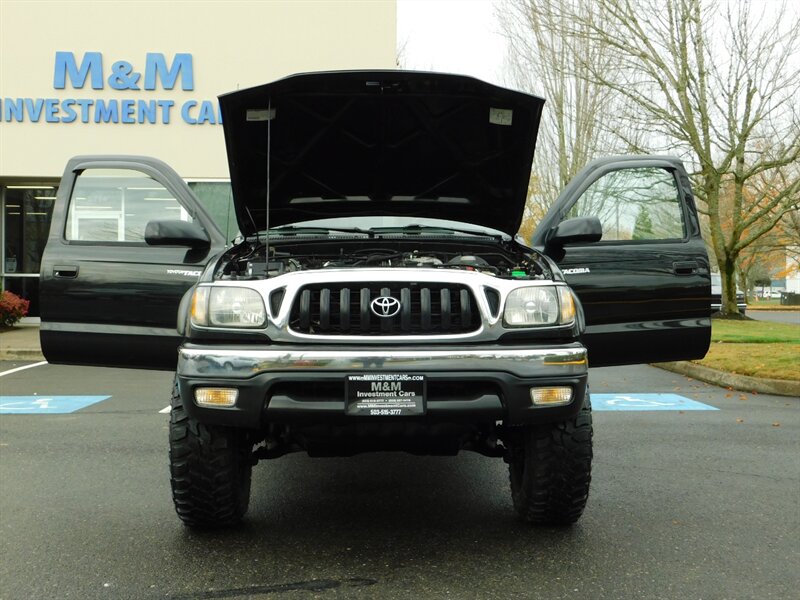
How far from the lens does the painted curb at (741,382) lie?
862 cm

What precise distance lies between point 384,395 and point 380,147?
1.93 metres

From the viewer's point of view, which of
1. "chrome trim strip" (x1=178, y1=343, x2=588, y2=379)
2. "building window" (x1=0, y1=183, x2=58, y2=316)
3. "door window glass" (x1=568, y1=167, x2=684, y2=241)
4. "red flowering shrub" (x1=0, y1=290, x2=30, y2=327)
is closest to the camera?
"chrome trim strip" (x1=178, y1=343, x2=588, y2=379)

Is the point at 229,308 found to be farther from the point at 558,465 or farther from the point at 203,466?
the point at 558,465

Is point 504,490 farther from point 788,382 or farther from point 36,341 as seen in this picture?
point 36,341

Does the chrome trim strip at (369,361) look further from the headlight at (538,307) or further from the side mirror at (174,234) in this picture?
the side mirror at (174,234)

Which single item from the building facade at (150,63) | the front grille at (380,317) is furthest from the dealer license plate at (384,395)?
the building facade at (150,63)

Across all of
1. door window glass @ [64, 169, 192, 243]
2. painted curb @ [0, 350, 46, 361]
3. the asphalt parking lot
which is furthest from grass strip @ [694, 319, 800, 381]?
painted curb @ [0, 350, 46, 361]

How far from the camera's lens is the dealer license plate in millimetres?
3168

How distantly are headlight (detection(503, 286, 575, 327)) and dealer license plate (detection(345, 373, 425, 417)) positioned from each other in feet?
1.60

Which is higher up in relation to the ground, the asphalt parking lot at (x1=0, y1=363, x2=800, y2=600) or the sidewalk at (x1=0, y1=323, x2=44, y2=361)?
the sidewalk at (x1=0, y1=323, x2=44, y2=361)

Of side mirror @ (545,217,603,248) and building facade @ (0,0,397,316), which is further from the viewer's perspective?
building facade @ (0,0,397,316)

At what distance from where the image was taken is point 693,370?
10.5 meters

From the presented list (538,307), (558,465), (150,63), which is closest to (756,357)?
(558,465)

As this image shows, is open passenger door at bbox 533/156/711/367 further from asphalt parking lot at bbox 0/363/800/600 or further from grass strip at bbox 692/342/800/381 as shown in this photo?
grass strip at bbox 692/342/800/381
